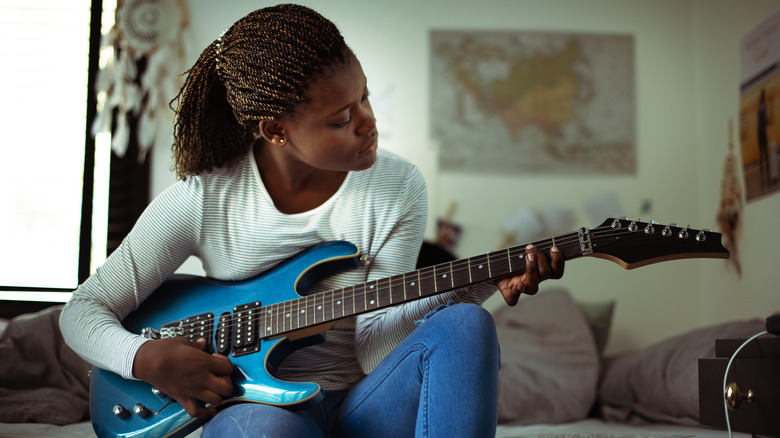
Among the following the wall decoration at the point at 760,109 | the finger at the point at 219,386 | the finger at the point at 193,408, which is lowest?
the finger at the point at 193,408

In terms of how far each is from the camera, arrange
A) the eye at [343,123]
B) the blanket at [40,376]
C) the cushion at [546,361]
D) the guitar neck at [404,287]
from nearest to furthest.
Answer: the guitar neck at [404,287] < the eye at [343,123] < the blanket at [40,376] < the cushion at [546,361]

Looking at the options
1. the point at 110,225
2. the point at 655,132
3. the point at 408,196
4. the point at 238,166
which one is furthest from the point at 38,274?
the point at 655,132

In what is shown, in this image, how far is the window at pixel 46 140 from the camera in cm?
248

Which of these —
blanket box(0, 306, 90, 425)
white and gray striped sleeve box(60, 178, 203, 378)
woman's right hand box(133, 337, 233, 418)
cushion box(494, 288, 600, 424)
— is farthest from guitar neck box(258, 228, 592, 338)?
cushion box(494, 288, 600, 424)

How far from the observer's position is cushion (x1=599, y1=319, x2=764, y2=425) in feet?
5.78

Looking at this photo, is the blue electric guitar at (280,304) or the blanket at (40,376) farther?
the blanket at (40,376)

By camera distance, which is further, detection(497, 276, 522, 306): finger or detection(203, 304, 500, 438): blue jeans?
detection(497, 276, 522, 306): finger

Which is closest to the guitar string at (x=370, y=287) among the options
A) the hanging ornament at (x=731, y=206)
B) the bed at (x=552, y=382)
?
the bed at (x=552, y=382)

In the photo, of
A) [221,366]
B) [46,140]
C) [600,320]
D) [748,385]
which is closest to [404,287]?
[221,366]

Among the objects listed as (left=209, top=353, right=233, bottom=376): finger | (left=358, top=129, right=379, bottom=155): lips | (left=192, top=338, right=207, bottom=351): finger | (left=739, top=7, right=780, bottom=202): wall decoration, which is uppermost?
(left=739, top=7, right=780, bottom=202): wall decoration

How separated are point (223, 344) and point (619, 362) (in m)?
1.48

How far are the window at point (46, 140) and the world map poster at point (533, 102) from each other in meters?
1.34

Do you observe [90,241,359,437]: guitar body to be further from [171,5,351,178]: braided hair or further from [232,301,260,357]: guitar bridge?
[171,5,351,178]: braided hair

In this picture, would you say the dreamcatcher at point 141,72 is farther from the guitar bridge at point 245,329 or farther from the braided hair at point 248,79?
the guitar bridge at point 245,329
